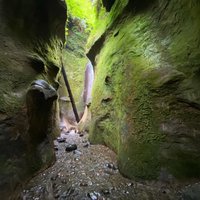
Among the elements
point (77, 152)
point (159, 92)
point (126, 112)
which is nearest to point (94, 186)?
point (126, 112)

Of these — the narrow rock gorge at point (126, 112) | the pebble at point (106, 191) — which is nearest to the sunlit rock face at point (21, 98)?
the narrow rock gorge at point (126, 112)

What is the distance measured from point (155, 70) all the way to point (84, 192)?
2299 millimetres

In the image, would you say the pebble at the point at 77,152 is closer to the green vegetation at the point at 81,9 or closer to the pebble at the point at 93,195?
the pebble at the point at 93,195

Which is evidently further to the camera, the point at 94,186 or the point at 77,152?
the point at 77,152

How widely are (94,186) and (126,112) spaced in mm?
1479

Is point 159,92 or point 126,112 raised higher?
point 159,92

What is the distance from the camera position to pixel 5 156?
7.30 ft

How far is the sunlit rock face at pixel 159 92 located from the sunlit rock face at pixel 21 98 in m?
1.56

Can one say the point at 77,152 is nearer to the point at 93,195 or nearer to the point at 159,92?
the point at 93,195

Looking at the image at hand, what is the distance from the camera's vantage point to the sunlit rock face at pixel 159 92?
7.84 feet

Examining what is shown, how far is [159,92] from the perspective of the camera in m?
2.70

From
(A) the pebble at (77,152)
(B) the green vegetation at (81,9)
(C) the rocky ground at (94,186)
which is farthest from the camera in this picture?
(B) the green vegetation at (81,9)

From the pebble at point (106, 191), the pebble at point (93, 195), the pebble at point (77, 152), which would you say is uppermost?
the pebble at point (77, 152)

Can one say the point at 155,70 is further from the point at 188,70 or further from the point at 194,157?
the point at 194,157
